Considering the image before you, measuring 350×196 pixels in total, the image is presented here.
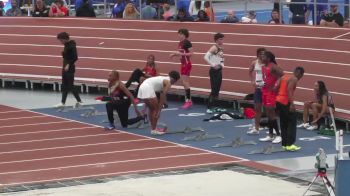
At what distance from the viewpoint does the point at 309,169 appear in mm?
16891

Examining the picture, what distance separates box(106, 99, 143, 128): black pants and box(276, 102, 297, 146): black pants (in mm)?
3883

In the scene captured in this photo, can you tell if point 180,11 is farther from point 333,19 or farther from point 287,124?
point 287,124

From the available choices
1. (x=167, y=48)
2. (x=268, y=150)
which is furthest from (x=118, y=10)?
(x=268, y=150)

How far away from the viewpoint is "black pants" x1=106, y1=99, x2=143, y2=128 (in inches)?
835

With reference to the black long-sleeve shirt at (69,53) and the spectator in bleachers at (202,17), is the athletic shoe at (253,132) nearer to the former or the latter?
the black long-sleeve shirt at (69,53)

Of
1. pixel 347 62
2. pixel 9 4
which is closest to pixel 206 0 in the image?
pixel 347 62

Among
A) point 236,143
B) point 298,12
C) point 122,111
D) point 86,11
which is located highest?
point 298,12

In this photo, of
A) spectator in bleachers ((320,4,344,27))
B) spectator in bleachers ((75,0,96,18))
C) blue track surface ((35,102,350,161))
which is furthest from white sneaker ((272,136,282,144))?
spectator in bleachers ((75,0,96,18))

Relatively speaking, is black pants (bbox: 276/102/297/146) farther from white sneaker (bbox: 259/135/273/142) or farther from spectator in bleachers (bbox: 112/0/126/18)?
spectator in bleachers (bbox: 112/0/126/18)

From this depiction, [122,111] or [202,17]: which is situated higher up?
[202,17]

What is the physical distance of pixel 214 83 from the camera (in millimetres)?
23469

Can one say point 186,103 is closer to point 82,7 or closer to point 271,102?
point 271,102

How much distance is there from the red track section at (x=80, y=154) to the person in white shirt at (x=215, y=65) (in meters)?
3.11

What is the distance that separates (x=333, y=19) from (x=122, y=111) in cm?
684
